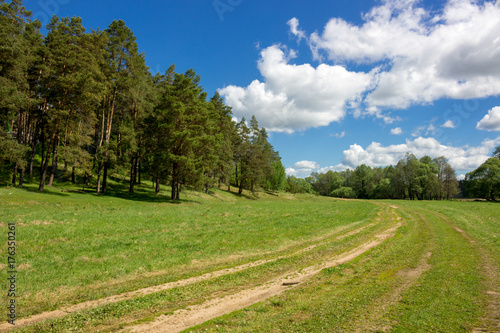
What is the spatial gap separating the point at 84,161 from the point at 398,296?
35.4m

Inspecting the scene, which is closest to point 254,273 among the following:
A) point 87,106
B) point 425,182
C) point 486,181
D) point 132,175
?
point 87,106

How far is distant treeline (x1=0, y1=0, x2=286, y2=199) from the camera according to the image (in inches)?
1115

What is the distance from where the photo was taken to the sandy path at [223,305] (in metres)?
6.08

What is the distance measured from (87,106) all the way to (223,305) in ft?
109

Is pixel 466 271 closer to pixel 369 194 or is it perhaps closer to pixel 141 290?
pixel 141 290

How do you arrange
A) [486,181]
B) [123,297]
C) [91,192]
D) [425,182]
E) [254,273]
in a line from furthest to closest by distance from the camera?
[425,182]
[486,181]
[91,192]
[254,273]
[123,297]

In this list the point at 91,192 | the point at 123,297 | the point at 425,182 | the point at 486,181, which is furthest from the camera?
the point at 425,182

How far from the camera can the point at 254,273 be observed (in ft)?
32.9

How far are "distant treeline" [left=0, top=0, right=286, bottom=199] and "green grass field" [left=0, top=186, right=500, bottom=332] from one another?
15.6 meters

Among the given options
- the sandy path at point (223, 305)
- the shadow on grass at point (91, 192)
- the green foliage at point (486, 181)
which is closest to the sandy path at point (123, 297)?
the sandy path at point (223, 305)

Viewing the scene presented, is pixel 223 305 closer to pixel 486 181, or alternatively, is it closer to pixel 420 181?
pixel 486 181

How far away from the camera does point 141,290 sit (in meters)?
8.64

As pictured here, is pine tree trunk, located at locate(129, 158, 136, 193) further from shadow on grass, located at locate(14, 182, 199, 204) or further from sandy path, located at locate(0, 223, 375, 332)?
sandy path, located at locate(0, 223, 375, 332)

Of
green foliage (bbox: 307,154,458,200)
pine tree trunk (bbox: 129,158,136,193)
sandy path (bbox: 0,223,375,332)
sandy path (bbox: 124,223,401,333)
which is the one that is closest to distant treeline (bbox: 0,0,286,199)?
pine tree trunk (bbox: 129,158,136,193)
